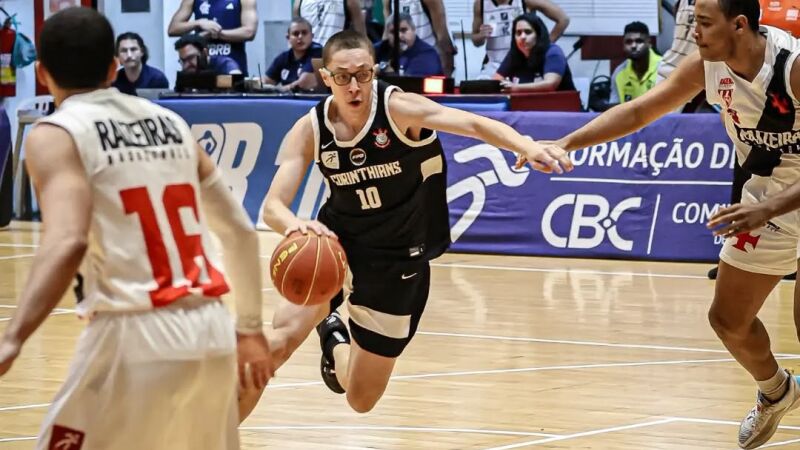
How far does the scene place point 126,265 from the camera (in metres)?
3.34

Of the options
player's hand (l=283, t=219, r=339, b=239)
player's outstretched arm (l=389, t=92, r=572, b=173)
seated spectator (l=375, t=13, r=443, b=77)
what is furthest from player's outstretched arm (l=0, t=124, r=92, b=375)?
seated spectator (l=375, t=13, r=443, b=77)

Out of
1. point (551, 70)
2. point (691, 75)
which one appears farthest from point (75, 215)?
point (551, 70)

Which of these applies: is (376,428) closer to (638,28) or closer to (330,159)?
(330,159)

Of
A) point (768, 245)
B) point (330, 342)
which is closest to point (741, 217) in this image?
point (768, 245)

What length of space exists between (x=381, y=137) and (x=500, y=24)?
8.06 m

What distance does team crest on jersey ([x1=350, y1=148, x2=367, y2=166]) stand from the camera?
19.6 feet

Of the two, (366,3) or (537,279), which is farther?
(366,3)

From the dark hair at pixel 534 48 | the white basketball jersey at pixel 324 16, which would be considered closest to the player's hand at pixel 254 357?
the dark hair at pixel 534 48

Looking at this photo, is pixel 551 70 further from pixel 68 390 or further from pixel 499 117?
pixel 68 390

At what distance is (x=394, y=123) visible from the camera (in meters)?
5.98

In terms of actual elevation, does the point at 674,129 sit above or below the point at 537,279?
above

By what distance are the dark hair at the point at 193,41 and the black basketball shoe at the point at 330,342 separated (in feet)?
27.0

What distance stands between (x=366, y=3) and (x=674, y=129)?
14.2ft

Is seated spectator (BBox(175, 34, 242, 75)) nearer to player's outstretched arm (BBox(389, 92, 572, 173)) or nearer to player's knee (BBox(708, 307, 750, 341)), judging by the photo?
player's outstretched arm (BBox(389, 92, 572, 173))
